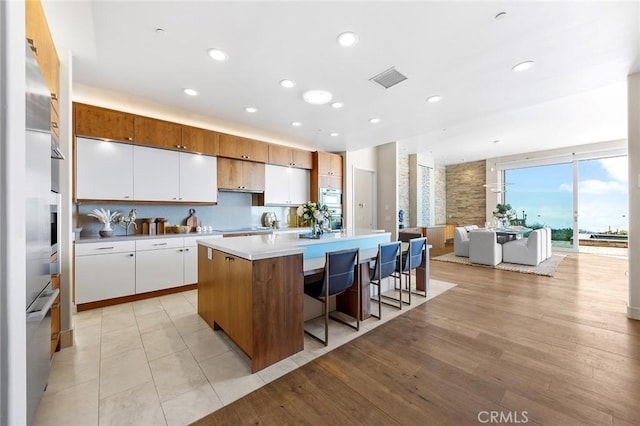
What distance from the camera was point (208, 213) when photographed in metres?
4.45

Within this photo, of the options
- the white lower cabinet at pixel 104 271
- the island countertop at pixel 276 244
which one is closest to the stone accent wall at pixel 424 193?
the island countertop at pixel 276 244

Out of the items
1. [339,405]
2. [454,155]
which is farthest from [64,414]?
[454,155]

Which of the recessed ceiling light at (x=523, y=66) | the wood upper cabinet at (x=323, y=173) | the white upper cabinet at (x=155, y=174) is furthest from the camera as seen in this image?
the wood upper cabinet at (x=323, y=173)

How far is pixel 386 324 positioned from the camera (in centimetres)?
266

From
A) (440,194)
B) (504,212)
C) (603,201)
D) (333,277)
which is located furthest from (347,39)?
(603,201)

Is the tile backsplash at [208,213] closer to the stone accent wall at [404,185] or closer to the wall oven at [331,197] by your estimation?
the wall oven at [331,197]

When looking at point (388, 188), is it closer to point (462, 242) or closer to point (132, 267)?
point (462, 242)

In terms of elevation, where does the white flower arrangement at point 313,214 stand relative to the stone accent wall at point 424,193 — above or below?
below

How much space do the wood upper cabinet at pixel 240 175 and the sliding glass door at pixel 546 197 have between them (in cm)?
737

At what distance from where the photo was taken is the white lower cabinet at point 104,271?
2959mm

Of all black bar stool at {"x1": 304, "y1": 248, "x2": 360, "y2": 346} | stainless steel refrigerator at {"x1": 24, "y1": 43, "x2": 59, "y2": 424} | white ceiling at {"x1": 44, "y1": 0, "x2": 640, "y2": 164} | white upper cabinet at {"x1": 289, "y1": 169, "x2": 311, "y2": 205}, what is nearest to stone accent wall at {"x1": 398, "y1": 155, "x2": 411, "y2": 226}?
white upper cabinet at {"x1": 289, "y1": 169, "x2": 311, "y2": 205}

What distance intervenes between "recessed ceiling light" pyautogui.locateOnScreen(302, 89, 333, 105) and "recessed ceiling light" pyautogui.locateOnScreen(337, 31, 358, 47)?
0.91 meters

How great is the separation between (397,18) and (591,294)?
4385 mm

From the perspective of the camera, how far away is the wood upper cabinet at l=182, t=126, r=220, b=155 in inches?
151
